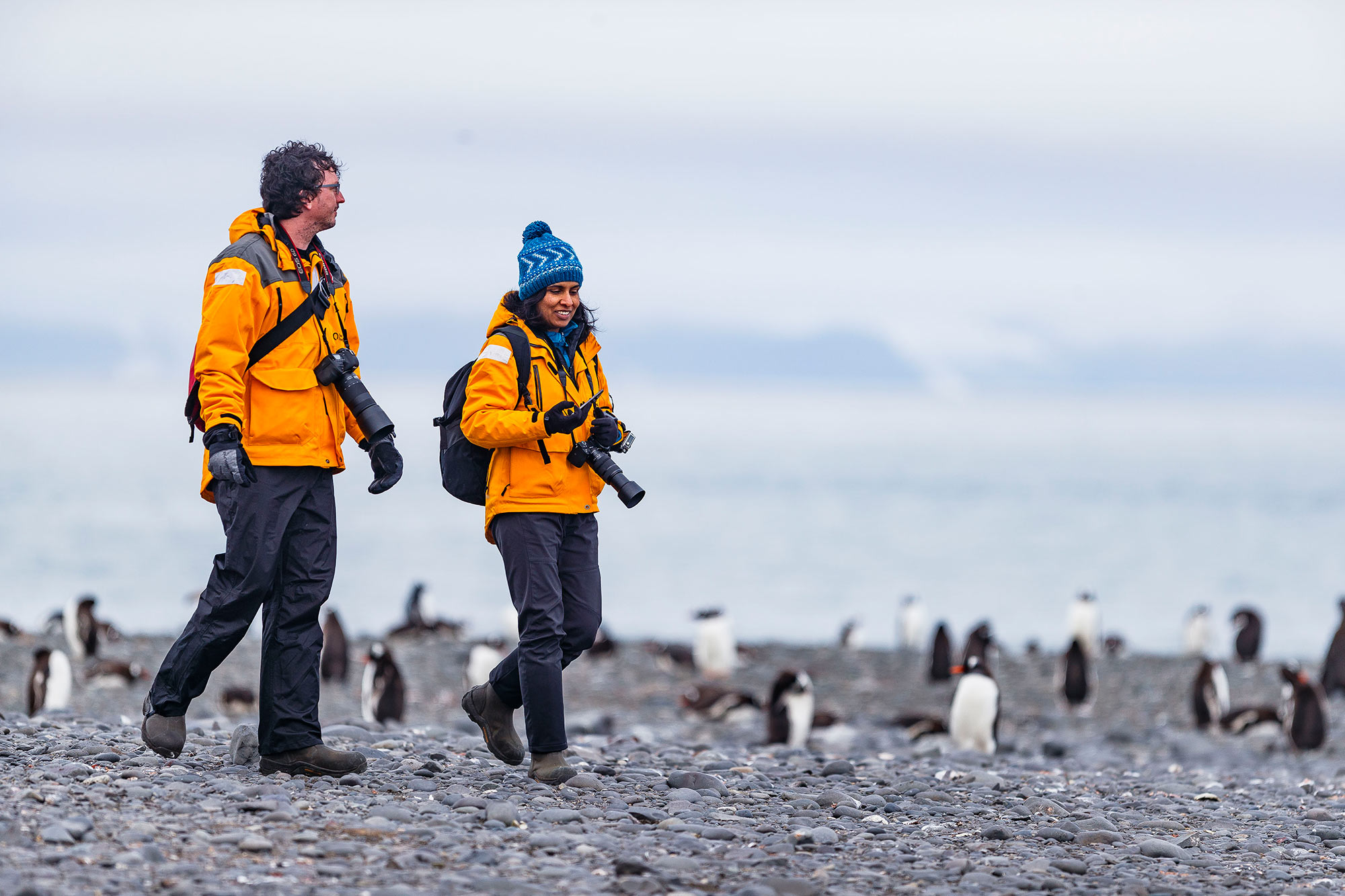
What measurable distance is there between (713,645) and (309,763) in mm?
12436

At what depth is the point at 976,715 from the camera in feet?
38.3

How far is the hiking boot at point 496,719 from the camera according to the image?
5.80 meters

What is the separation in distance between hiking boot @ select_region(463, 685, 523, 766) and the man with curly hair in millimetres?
565

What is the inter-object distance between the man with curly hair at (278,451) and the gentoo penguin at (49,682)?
7.34 m

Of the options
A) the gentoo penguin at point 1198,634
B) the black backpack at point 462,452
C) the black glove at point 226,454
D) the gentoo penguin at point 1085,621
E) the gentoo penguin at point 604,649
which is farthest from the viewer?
the gentoo penguin at point 1198,634

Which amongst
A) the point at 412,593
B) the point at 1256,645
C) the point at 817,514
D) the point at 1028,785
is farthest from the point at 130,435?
the point at 1028,785

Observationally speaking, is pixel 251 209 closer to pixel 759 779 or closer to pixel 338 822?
pixel 338 822

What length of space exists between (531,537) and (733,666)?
42.7ft

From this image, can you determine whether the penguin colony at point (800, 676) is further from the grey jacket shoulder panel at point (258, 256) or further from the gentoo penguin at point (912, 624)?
the grey jacket shoulder panel at point (258, 256)

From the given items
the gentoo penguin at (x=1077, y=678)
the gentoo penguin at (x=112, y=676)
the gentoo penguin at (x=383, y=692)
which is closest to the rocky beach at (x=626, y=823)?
the gentoo penguin at (x=383, y=692)

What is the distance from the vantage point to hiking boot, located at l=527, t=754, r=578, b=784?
5.55 meters

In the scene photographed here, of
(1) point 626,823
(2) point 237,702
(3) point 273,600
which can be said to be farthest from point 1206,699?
(3) point 273,600

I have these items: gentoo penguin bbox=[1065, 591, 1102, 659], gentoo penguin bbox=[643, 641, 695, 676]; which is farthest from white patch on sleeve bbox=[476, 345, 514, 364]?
gentoo penguin bbox=[1065, 591, 1102, 659]

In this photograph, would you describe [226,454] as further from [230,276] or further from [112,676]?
[112,676]
